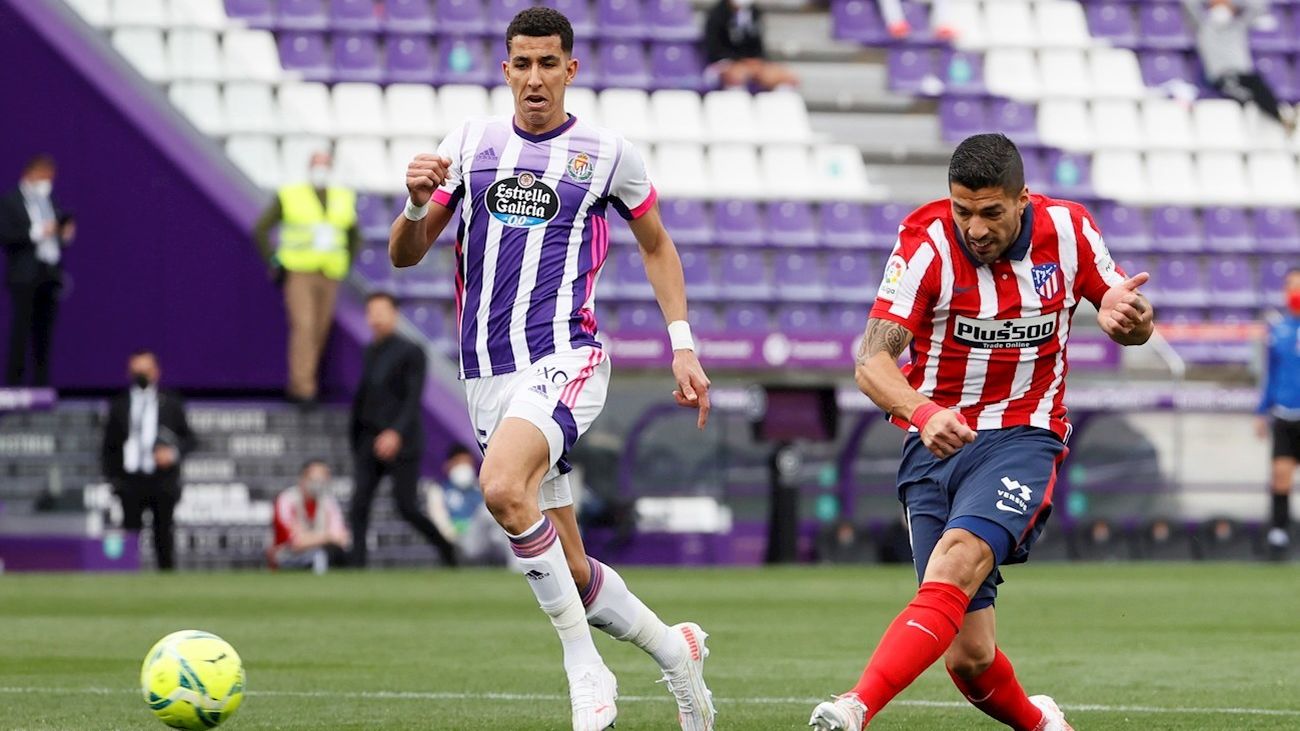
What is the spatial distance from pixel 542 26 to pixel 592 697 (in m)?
2.03

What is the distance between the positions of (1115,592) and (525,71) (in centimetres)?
828

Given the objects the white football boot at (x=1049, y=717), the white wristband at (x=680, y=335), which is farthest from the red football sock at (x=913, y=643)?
the white wristband at (x=680, y=335)

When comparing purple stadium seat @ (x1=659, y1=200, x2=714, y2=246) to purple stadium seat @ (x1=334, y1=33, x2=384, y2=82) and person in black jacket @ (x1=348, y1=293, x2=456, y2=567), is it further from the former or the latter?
person in black jacket @ (x1=348, y1=293, x2=456, y2=567)

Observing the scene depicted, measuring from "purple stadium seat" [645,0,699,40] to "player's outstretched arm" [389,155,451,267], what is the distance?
15.7 metres

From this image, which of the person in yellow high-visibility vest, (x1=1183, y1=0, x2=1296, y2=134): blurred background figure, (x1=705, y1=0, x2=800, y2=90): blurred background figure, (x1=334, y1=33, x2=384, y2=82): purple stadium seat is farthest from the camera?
(x1=1183, y1=0, x2=1296, y2=134): blurred background figure

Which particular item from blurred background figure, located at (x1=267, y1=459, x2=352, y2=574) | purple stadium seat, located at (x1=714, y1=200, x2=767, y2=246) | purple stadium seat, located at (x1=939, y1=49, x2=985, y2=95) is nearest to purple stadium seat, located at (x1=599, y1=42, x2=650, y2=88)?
purple stadium seat, located at (x1=714, y1=200, x2=767, y2=246)

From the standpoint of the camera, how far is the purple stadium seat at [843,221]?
21531mm

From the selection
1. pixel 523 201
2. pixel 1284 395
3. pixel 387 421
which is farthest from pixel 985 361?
pixel 1284 395

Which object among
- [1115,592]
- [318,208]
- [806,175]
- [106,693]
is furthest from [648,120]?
[106,693]

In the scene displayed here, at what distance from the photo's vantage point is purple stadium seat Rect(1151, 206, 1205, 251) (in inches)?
893

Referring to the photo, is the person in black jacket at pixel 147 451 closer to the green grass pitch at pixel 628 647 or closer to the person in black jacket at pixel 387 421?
the green grass pitch at pixel 628 647

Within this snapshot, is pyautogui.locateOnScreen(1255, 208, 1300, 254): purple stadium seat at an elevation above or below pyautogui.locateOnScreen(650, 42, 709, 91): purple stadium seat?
below

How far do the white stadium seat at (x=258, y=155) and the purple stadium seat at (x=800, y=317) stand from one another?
17.1 ft

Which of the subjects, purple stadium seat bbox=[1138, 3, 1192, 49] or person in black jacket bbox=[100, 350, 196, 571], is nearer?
person in black jacket bbox=[100, 350, 196, 571]
